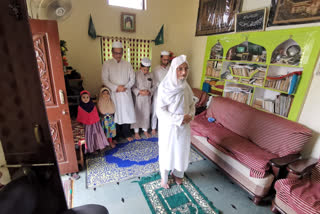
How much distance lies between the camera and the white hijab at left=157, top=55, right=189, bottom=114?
1.70 meters

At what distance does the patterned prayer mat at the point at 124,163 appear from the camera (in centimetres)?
216

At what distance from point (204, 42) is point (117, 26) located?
2.01 meters

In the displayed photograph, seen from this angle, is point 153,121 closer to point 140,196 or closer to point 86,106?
point 86,106

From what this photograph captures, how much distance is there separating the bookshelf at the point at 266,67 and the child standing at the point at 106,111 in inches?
88.7

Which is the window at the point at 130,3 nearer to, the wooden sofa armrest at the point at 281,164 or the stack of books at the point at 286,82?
the stack of books at the point at 286,82

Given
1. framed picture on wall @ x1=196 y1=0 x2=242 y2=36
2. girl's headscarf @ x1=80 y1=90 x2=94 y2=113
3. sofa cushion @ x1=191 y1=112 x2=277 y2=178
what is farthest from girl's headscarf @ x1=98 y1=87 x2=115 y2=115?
framed picture on wall @ x1=196 y1=0 x2=242 y2=36

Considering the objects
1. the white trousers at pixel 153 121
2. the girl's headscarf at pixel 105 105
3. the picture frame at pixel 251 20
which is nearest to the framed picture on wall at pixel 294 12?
the picture frame at pixel 251 20

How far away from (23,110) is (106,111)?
1.69 meters

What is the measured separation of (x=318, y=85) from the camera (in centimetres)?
194

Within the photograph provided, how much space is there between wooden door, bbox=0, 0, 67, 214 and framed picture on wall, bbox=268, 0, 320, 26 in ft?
9.56

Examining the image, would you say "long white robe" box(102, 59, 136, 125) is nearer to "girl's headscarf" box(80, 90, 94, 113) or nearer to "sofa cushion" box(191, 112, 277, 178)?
"girl's headscarf" box(80, 90, 94, 113)

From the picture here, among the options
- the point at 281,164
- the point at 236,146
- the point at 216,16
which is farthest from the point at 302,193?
the point at 216,16

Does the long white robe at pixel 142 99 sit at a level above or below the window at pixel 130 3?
below

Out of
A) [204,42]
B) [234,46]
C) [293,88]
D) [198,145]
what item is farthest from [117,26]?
[293,88]
